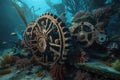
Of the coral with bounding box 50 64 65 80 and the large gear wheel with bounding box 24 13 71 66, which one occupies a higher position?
the large gear wheel with bounding box 24 13 71 66

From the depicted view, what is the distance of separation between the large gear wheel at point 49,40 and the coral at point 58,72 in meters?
0.25

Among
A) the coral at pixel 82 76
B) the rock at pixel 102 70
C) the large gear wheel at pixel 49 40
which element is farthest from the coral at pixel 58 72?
the rock at pixel 102 70

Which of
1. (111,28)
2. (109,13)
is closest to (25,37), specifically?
(109,13)

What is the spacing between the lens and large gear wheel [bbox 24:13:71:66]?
696 cm

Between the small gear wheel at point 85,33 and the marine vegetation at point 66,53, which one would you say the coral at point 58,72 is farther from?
the small gear wheel at point 85,33

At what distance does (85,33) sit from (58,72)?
2.86 metres

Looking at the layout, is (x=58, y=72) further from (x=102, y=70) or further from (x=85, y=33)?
(x=85, y=33)

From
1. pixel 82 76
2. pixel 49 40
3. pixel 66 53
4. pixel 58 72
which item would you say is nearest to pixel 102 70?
pixel 82 76

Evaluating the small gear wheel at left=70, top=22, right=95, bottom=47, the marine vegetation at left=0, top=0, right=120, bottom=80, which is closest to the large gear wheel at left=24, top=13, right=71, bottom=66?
the marine vegetation at left=0, top=0, right=120, bottom=80

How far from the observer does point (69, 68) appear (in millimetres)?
7227

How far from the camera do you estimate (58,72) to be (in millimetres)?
6945

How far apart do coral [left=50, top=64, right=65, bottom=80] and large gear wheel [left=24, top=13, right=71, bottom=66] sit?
250 mm

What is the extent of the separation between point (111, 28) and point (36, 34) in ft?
31.1

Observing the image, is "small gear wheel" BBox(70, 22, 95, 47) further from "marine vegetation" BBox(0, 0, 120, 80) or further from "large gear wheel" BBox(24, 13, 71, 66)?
"large gear wheel" BBox(24, 13, 71, 66)
